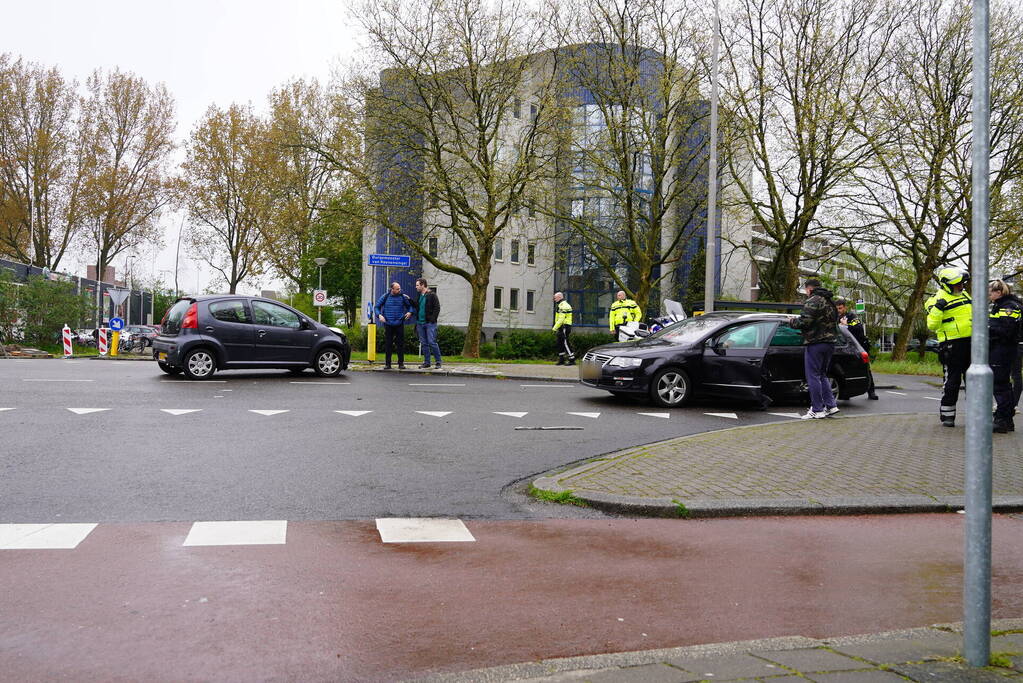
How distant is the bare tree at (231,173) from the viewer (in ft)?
159

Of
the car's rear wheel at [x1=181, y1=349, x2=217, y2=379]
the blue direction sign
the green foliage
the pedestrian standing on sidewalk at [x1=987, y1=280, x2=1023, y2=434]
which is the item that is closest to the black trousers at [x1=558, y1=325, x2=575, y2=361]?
the blue direction sign

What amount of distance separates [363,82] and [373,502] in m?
25.8

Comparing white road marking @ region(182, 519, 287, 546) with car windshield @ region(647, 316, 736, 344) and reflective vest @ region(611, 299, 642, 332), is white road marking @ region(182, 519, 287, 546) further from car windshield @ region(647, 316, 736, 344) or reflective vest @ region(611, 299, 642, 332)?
reflective vest @ region(611, 299, 642, 332)

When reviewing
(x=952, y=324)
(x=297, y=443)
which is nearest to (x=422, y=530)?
(x=297, y=443)

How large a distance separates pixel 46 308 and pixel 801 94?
28029 mm

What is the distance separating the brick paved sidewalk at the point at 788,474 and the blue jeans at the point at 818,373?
1.74 meters

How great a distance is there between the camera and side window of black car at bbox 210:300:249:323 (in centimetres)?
1661

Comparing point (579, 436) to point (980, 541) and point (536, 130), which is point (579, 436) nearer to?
point (980, 541)

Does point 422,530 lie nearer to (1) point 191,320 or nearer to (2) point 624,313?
(1) point 191,320

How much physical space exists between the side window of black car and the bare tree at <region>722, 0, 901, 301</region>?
69.6 feet

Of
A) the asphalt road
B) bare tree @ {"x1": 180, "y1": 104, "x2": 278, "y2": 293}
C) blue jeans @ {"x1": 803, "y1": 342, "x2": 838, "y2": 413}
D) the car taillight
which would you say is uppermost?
bare tree @ {"x1": 180, "y1": 104, "x2": 278, "y2": 293}

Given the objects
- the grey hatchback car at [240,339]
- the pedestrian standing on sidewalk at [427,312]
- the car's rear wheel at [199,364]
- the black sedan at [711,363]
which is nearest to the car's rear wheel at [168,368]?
the grey hatchback car at [240,339]

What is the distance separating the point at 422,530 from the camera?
5.75 m

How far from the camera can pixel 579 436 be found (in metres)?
10.4
